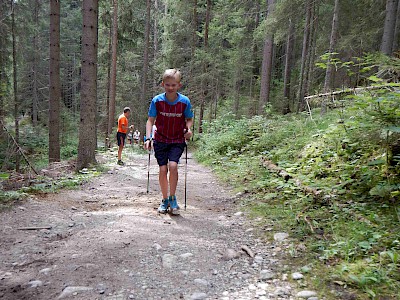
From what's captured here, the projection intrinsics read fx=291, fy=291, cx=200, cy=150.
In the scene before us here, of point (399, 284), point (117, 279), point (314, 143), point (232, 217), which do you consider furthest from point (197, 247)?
point (314, 143)

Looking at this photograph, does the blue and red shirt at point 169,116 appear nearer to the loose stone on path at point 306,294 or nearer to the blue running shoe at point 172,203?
the blue running shoe at point 172,203

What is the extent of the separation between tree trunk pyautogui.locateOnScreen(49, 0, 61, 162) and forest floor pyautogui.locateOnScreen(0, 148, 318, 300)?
24.4ft

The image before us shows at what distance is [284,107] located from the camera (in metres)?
20.2

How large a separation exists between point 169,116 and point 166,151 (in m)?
0.54

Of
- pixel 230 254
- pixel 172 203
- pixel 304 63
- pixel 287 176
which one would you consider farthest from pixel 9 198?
pixel 304 63

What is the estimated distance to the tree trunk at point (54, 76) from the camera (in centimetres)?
1075

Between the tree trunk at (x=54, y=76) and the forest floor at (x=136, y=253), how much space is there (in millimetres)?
7448

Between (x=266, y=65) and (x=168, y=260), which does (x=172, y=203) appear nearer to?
(x=168, y=260)

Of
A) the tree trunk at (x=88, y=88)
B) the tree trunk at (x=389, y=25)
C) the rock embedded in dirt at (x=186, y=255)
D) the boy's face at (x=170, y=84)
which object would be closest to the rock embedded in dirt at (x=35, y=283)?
the rock embedded in dirt at (x=186, y=255)

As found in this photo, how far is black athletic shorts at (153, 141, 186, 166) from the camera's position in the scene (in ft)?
14.6

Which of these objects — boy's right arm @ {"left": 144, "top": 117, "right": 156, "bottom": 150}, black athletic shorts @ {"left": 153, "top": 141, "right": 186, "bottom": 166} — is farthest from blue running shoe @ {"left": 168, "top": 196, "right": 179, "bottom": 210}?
boy's right arm @ {"left": 144, "top": 117, "right": 156, "bottom": 150}

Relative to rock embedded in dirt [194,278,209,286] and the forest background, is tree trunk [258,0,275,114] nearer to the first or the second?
the forest background

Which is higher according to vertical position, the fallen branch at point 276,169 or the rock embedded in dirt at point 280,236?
the fallen branch at point 276,169

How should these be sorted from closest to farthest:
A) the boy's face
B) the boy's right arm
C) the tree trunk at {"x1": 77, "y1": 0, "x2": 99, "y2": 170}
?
the boy's face → the boy's right arm → the tree trunk at {"x1": 77, "y1": 0, "x2": 99, "y2": 170}
